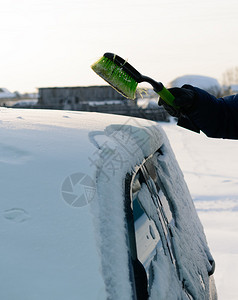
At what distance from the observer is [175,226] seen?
61.4 inches

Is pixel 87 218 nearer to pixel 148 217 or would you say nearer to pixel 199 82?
pixel 148 217

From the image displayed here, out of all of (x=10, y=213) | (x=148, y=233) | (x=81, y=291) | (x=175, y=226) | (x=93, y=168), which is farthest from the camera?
(x=175, y=226)

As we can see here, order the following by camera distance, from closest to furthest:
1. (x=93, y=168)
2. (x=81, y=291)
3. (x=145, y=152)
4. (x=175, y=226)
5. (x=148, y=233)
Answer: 1. (x=81, y=291)
2. (x=93, y=168)
3. (x=148, y=233)
4. (x=145, y=152)
5. (x=175, y=226)

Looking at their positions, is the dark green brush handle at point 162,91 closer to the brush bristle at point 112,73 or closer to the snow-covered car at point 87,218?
the brush bristle at point 112,73

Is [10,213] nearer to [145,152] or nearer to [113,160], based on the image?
[113,160]

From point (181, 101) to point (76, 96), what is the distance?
1143 inches

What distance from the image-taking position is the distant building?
29.3 metres

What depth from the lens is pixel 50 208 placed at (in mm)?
973

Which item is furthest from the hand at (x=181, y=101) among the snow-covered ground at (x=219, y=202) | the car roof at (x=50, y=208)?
the snow-covered ground at (x=219, y=202)

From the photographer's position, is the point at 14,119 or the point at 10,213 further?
the point at 14,119

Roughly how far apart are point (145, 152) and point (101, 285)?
0.62m

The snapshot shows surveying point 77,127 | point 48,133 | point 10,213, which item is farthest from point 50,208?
point 77,127

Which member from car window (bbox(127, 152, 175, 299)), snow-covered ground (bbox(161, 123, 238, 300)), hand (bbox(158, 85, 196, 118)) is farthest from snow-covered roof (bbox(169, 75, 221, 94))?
car window (bbox(127, 152, 175, 299))

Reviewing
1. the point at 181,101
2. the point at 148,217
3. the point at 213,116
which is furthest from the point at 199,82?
the point at 148,217
